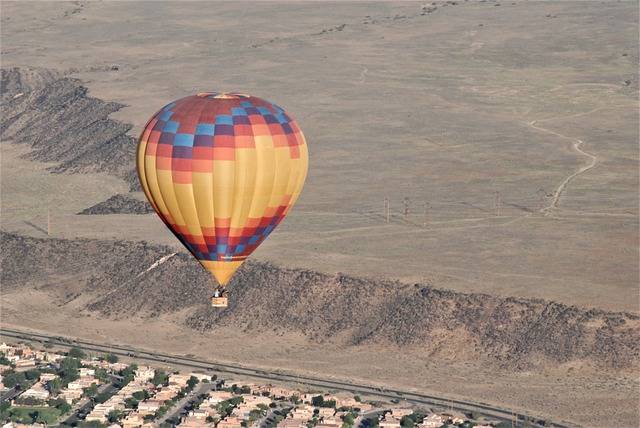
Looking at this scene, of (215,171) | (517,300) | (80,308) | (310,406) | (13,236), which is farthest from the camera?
(13,236)

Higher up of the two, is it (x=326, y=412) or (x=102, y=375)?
(x=326, y=412)

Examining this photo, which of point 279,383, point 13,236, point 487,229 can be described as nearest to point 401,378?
point 279,383

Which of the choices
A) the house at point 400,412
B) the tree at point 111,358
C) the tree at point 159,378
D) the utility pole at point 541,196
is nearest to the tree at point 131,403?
the tree at point 159,378

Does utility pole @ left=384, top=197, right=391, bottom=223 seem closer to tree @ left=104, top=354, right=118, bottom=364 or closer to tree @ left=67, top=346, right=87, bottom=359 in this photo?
tree @ left=104, top=354, right=118, bottom=364

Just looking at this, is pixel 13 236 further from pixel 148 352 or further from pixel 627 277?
pixel 627 277

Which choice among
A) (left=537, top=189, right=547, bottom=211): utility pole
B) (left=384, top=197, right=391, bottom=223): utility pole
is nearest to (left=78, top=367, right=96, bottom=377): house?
(left=384, top=197, right=391, bottom=223): utility pole

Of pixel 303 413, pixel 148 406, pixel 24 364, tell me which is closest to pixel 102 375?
pixel 24 364

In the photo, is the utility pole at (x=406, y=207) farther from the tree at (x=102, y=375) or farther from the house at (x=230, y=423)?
the house at (x=230, y=423)

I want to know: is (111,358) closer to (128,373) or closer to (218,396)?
(128,373)
